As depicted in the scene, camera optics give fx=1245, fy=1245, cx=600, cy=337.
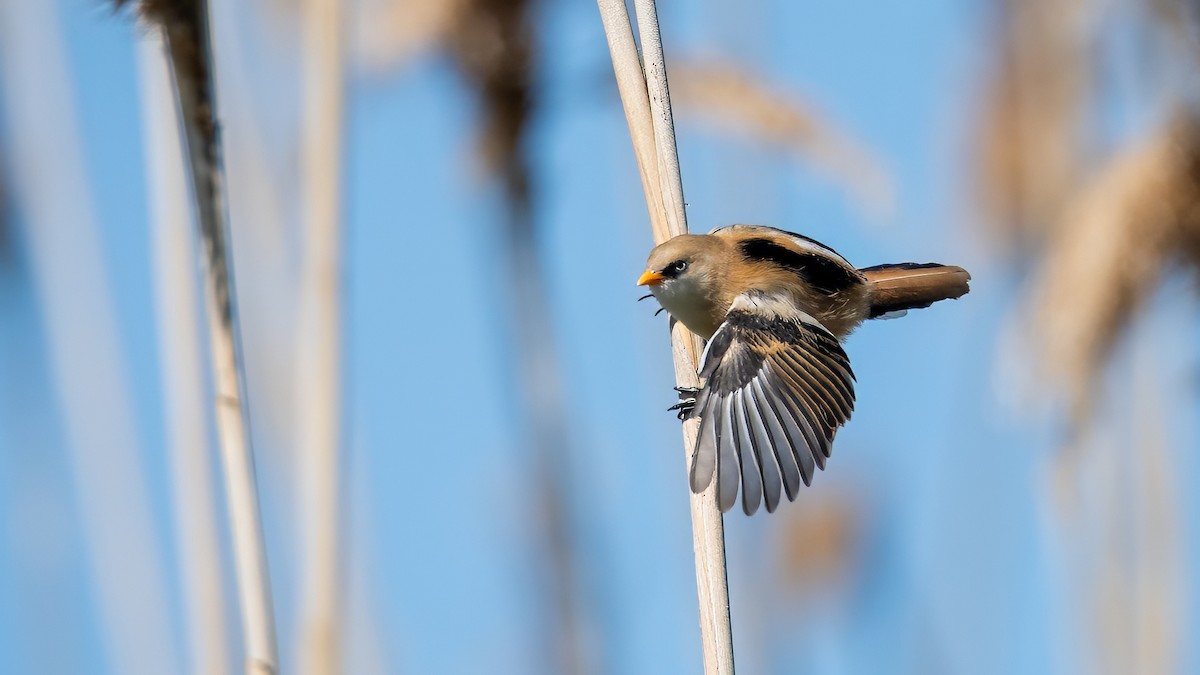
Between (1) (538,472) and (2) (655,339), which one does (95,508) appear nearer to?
(1) (538,472)

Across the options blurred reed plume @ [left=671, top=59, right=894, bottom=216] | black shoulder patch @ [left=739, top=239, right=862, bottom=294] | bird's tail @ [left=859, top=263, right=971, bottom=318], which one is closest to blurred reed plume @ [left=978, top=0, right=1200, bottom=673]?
blurred reed plume @ [left=671, top=59, right=894, bottom=216]

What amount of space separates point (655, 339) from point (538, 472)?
84 cm

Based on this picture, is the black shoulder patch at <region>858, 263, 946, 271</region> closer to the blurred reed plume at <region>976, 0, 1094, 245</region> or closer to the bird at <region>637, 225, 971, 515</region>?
the bird at <region>637, 225, 971, 515</region>

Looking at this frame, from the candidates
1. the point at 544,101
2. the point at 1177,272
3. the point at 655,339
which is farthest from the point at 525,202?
the point at 1177,272

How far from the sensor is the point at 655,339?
13.3ft

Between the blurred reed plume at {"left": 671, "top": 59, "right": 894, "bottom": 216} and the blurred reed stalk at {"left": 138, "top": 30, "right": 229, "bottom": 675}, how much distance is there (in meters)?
1.41

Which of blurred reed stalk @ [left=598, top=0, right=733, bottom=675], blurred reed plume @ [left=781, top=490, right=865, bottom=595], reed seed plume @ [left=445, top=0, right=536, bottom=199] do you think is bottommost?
blurred reed plume @ [left=781, top=490, right=865, bottom=595]

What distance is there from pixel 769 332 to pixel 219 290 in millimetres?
962

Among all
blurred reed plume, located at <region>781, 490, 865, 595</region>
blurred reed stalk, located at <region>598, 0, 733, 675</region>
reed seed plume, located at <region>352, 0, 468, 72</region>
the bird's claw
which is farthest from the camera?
blurred reed plume, located at <region>781, 490, 865, 595</region>

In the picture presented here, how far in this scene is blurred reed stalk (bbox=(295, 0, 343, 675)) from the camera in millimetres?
2383

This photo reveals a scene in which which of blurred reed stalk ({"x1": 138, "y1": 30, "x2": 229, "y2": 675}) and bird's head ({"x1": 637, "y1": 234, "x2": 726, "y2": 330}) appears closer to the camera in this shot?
bird's head ({"x1": 637, "y1": 234, "x2": 726, "y2": 330})

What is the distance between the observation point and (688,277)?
7.55 ft

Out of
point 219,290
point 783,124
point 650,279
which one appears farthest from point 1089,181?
point 219,290

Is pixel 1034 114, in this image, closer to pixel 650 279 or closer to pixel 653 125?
pixel 650 279
